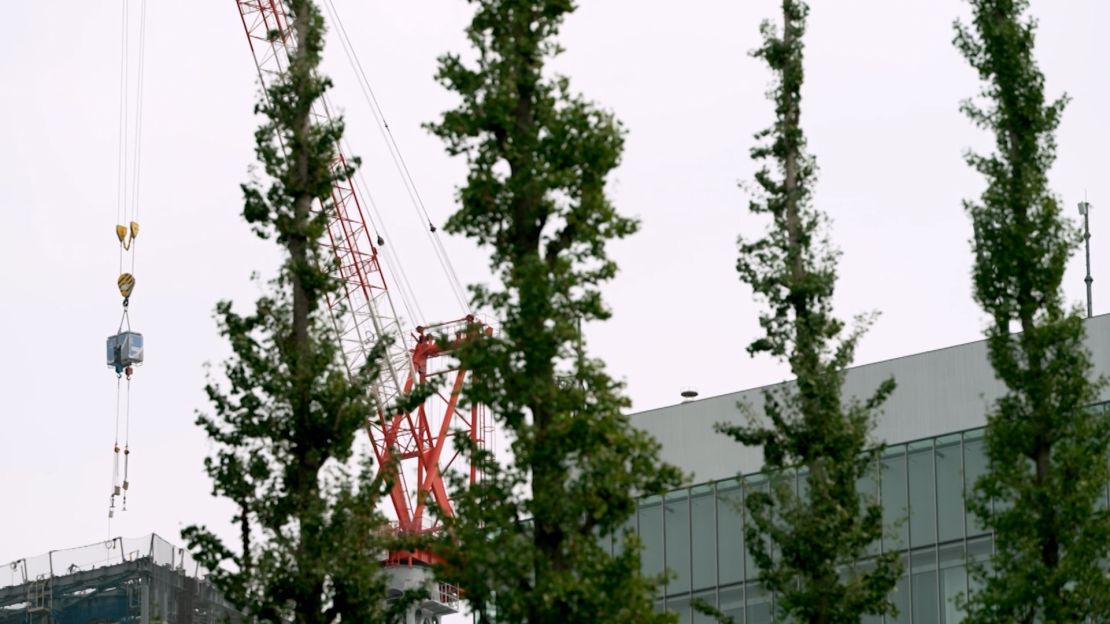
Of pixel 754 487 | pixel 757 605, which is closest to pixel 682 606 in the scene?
pixel 757 605

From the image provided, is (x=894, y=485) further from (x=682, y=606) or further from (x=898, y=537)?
(x=682, y=606)

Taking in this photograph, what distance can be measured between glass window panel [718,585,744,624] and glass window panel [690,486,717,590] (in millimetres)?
520

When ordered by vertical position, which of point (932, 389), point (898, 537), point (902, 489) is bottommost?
point (898, 537)

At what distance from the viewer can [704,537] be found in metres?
65.3

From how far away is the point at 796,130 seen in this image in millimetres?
46562

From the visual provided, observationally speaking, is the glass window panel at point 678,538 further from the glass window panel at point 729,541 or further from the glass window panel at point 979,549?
the glass window panel at point 979,549

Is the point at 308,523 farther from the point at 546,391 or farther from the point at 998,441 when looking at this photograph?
the point at 998,441

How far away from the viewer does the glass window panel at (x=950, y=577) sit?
5984 centimetres

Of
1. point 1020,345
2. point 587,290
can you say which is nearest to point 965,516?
point 1020,345

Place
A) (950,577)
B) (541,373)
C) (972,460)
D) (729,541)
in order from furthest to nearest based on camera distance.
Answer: (729,541) < (972,460) < (950,577) < (541,373)

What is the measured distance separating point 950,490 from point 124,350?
42.1 meters

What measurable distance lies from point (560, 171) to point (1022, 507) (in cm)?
1145

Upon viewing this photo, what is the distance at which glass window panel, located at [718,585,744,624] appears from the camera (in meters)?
64.0

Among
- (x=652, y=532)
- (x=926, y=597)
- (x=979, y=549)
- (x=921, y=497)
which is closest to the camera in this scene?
(x=979, y=549)
